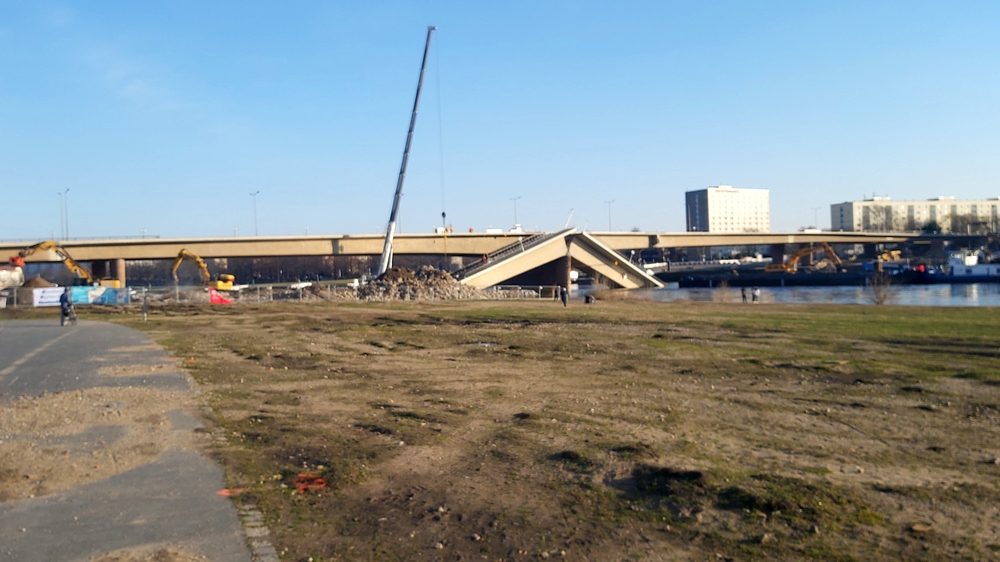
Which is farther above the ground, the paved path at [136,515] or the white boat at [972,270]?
the paved path at [136,515]

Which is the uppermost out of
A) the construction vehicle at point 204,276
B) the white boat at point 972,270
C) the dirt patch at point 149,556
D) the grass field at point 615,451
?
the construction vehicle at point 204,276

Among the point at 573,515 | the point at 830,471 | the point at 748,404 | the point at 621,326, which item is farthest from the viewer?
the point at 621,326

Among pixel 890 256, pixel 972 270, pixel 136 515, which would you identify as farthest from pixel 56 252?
pixel 890 256

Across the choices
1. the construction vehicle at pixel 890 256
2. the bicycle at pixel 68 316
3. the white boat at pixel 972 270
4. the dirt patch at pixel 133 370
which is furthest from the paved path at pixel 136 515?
the construction vehicle at pixel 890 256

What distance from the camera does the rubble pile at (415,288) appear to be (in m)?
61.7

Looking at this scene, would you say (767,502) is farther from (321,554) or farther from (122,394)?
(122,394)

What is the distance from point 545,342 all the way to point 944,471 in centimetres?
1554

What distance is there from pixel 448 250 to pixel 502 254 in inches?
281

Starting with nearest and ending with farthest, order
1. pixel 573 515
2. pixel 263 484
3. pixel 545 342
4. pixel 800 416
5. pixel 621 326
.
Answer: pixel 573 515 < pixel 263 484 < pixel 800 416 < pixel 545 342 < pixel 621 326

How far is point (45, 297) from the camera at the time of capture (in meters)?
53.7

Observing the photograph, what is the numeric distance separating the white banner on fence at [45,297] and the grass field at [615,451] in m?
39.7

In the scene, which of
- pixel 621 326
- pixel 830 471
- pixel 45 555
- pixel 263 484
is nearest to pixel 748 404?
pixel 830 471

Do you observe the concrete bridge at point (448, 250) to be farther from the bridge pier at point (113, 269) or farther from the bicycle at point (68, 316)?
the bicycle at point (68, 316)

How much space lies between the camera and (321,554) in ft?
19.9
